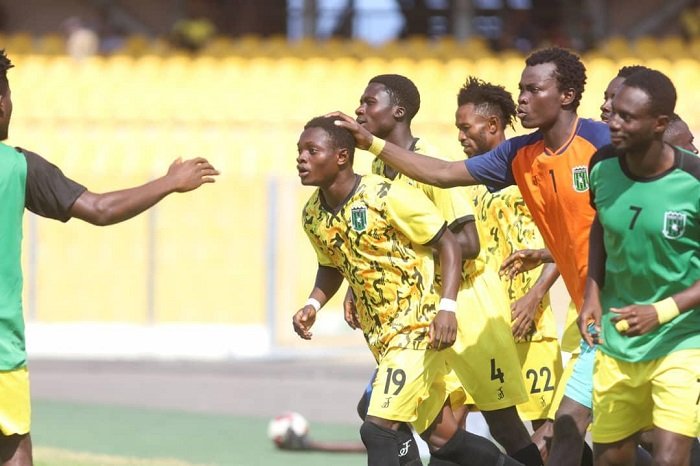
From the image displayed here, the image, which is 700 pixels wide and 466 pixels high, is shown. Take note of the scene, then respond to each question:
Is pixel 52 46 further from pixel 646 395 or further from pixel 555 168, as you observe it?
pixel 646 395

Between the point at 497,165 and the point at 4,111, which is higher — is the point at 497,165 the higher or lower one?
the lower one

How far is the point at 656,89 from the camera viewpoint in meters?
5.99

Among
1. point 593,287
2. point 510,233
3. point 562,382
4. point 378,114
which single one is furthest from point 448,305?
point 510,233

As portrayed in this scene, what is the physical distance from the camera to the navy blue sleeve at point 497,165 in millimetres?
7227

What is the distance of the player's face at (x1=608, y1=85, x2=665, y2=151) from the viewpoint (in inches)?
234

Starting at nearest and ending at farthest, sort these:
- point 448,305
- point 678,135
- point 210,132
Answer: point 448,305
point 678,135
point 210,132

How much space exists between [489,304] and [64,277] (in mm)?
10660

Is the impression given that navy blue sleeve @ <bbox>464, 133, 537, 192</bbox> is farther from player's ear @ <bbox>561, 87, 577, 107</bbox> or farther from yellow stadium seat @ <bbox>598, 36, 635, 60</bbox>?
yellow stadium seat @ <bbox>598, 36, 635, 60</bbox>

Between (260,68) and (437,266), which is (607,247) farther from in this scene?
(260,68)

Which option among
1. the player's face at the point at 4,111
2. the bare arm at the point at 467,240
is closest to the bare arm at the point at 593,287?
the bare arm at the point at 467,240

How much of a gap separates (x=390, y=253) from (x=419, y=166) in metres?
0.49

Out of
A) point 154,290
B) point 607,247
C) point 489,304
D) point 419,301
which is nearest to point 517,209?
point 489,304

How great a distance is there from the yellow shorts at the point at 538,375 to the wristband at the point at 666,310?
7.87 ft

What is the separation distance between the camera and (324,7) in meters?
27.3
